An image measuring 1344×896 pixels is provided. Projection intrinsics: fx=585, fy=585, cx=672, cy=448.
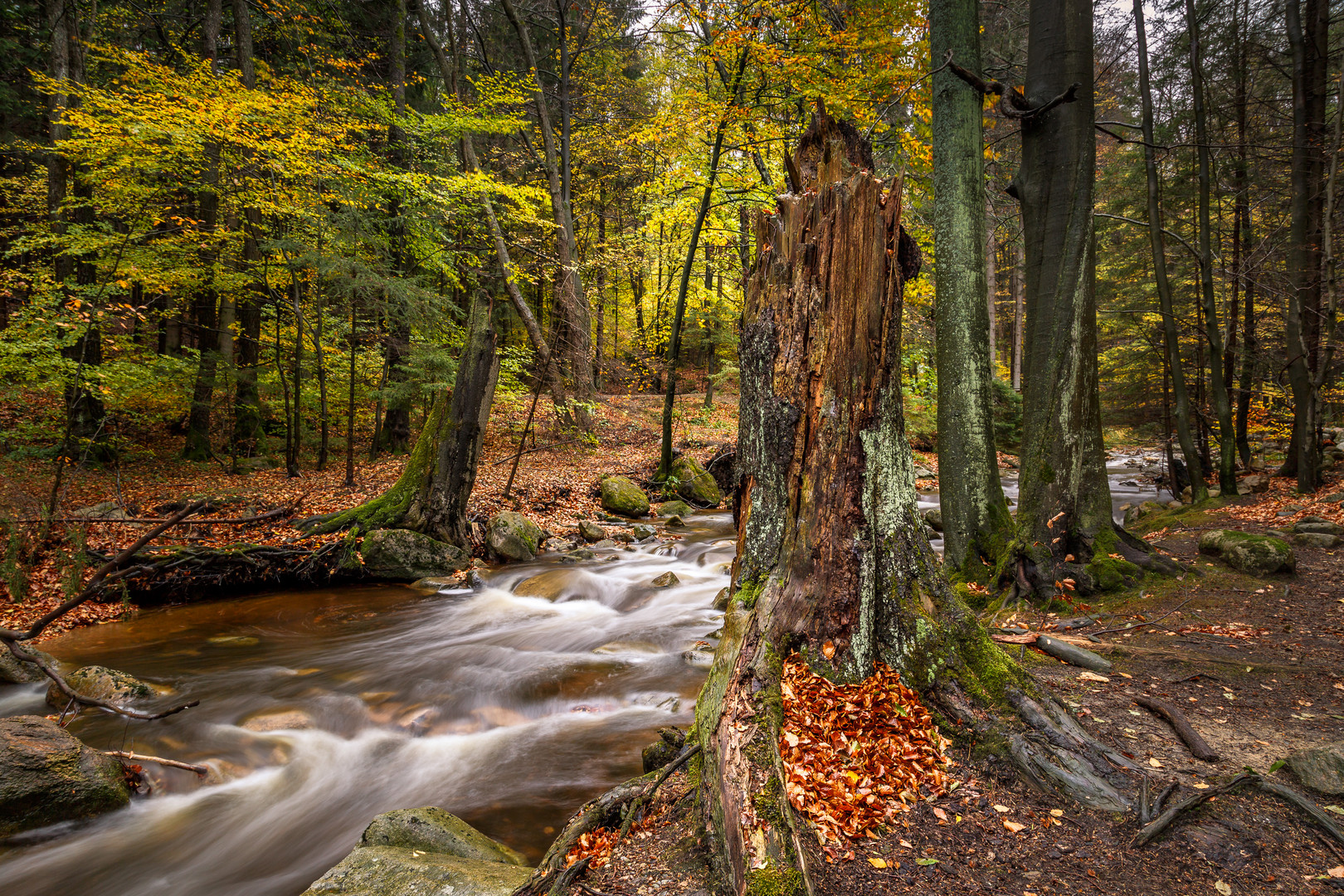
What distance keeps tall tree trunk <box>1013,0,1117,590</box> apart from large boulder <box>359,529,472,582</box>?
827 centimetres

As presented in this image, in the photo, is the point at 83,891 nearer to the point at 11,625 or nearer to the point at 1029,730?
the point at 11,625

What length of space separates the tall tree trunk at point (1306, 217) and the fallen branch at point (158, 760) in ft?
46.2

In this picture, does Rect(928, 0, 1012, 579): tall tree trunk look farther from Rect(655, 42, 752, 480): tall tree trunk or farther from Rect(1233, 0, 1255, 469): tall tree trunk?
Rect(1233, 0, 1255, 469): tall tree trunk

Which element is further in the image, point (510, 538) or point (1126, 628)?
point (510, 538)

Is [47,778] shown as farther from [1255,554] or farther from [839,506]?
[1255,554]

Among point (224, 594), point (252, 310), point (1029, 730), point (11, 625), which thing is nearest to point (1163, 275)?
point (1029, 730)

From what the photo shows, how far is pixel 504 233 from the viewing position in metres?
18.2

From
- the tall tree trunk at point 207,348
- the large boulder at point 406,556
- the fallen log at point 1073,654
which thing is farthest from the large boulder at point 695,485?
the tall tree trunk at point 207,348

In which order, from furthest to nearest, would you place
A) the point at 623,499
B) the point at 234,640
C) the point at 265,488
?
1. the point at 623,499
2. the point at 265,488
3. the point at 234,640

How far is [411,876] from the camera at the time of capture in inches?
117

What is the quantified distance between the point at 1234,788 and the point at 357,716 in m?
6.77

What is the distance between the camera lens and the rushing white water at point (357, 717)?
170 inches

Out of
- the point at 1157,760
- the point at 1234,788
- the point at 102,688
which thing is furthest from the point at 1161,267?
the point at 102,688

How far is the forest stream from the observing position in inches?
170
